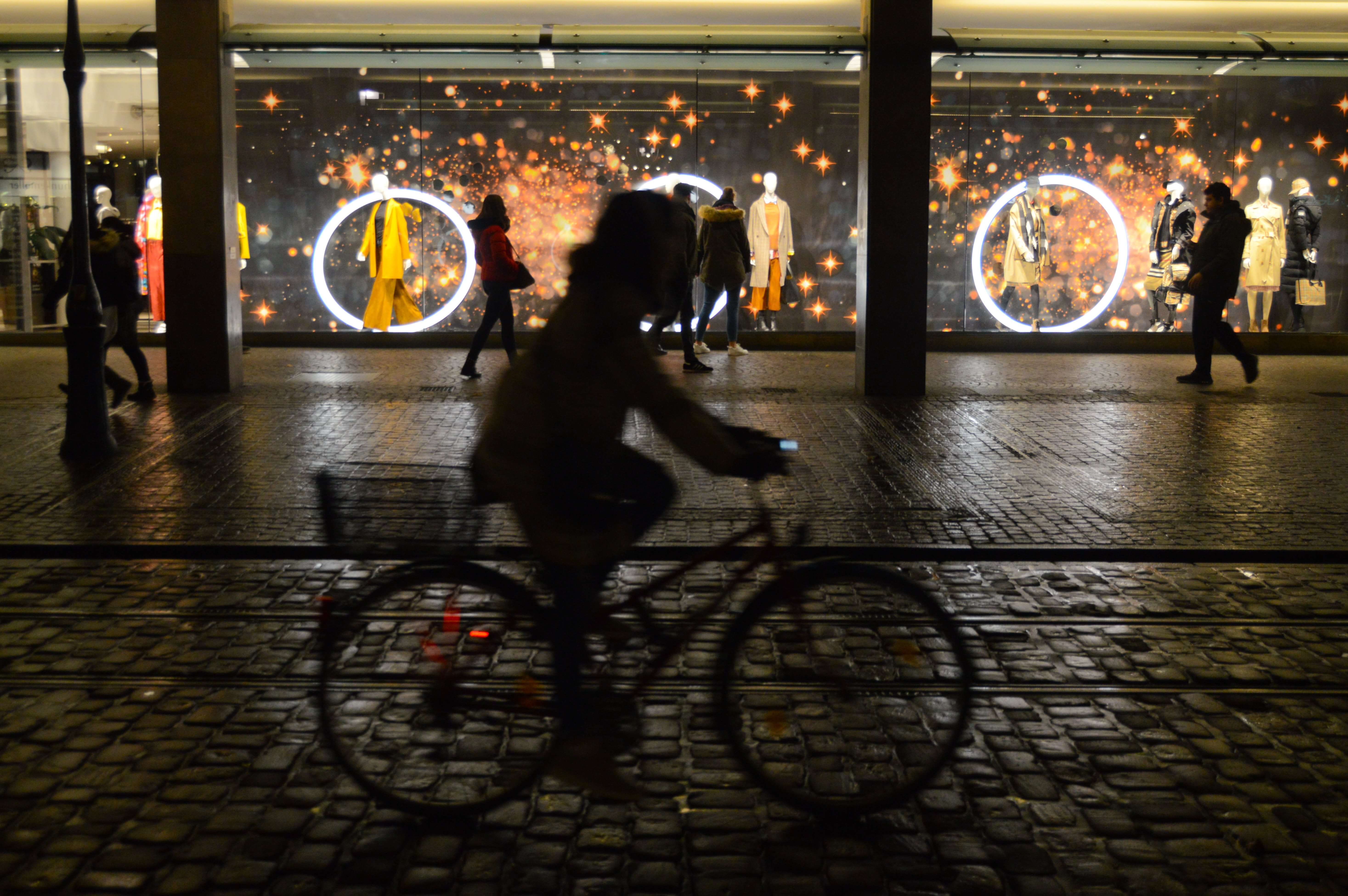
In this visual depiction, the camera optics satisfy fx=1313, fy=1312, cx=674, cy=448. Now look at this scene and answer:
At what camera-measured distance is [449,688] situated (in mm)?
3914

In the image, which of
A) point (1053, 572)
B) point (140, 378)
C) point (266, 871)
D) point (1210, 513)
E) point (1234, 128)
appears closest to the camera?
point (266, 871)

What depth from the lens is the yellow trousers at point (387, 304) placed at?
19078 millimetres

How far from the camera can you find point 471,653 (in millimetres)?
3795

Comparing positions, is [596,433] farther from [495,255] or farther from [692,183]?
[692,183]

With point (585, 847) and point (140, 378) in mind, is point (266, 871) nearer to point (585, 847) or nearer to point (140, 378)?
point (585, 847)

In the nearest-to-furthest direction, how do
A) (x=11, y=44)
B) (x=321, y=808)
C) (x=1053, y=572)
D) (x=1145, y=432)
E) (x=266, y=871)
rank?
(x=266, y=871) → (x=321, y=808) → (x=1053, y=572) → (x=1145, y=432) → (x=11, y=44)

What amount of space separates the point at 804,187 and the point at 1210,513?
12.3 m

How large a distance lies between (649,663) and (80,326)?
755cm

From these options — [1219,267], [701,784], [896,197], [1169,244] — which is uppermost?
[896,197]

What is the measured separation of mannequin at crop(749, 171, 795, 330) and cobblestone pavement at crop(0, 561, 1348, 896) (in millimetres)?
13728

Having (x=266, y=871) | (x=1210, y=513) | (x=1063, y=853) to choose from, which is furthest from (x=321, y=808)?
(x=1210, y=513)

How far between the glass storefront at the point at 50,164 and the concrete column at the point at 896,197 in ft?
34.7

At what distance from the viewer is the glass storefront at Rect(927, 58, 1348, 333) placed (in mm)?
19047

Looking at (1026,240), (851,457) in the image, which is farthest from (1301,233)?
(851,457)
